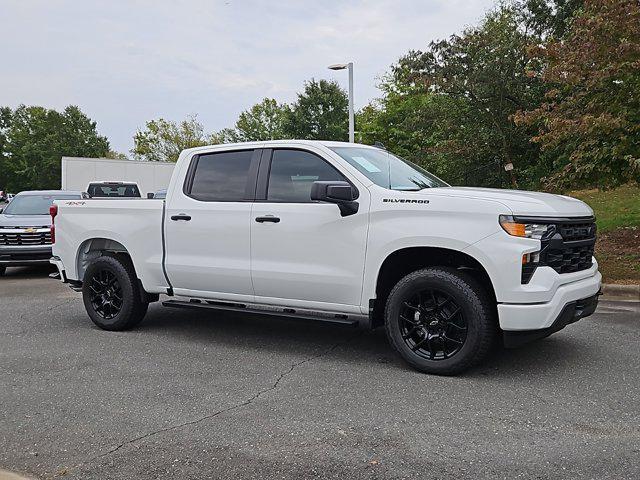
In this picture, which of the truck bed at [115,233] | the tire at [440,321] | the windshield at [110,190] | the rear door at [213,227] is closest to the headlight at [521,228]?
the tire at [440,321]

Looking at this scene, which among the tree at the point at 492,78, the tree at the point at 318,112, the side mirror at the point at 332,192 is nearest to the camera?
the side mirror at the point at 332,192

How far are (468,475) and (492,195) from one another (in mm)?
2363

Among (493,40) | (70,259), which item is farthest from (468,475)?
(493,40)

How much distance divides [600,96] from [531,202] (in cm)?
629

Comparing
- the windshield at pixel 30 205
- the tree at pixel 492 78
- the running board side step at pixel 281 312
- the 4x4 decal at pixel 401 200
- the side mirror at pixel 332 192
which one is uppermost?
the tree at pixel 492 78

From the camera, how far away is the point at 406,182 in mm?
5605

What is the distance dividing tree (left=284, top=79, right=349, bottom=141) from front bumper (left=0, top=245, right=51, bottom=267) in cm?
3516

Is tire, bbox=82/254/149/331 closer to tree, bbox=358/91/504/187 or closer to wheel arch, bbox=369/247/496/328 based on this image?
wheel arch, bbox=369/247/496/328

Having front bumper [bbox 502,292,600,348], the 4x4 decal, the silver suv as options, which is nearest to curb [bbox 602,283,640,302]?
front bumper [bbox 502,292,600,348]

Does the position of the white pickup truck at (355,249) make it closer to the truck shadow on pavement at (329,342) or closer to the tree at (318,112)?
the truck shadow on pavement at (329,342)

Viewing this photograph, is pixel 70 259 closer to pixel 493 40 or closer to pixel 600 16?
pixel 600 16

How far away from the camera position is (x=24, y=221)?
1162 centimetres

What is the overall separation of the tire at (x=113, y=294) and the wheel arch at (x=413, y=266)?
9.08 ft

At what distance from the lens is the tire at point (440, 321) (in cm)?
476
